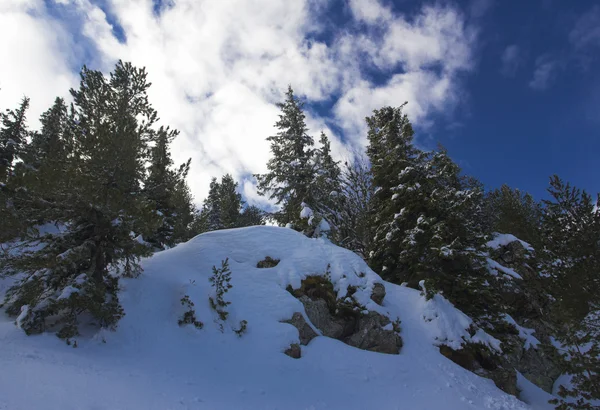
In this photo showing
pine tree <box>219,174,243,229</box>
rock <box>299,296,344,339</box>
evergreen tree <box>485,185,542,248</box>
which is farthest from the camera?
pine tree <box>219,174,243,229</box>

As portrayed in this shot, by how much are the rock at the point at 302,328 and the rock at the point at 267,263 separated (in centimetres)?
314

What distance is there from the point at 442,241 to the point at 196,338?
1037cm

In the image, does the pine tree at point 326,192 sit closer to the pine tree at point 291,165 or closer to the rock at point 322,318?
the pine tree at point 291,165

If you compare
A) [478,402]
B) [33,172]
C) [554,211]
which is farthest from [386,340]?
[33,172]

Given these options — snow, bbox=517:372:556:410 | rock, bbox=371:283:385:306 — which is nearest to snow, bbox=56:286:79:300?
rock, bbox=371:283:385:306

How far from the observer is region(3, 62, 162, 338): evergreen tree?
7234 mm

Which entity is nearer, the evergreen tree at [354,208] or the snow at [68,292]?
the snow at [68,292]

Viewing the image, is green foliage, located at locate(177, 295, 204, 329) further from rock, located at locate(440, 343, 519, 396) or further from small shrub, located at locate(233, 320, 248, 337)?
rock, located at locate(440, 343, 519, 396)

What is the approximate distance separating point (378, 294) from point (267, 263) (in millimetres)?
4852

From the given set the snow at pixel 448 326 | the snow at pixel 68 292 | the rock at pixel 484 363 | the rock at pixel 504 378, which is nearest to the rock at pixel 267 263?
the snow at pixel 448 326

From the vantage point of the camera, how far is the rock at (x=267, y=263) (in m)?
12.8

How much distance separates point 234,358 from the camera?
824cm

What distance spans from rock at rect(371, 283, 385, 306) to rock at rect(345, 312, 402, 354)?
0.97 meters

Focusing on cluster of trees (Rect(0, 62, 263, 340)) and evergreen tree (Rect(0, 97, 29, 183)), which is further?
evergreen tree (Rect(0, 97, 29, 183))
